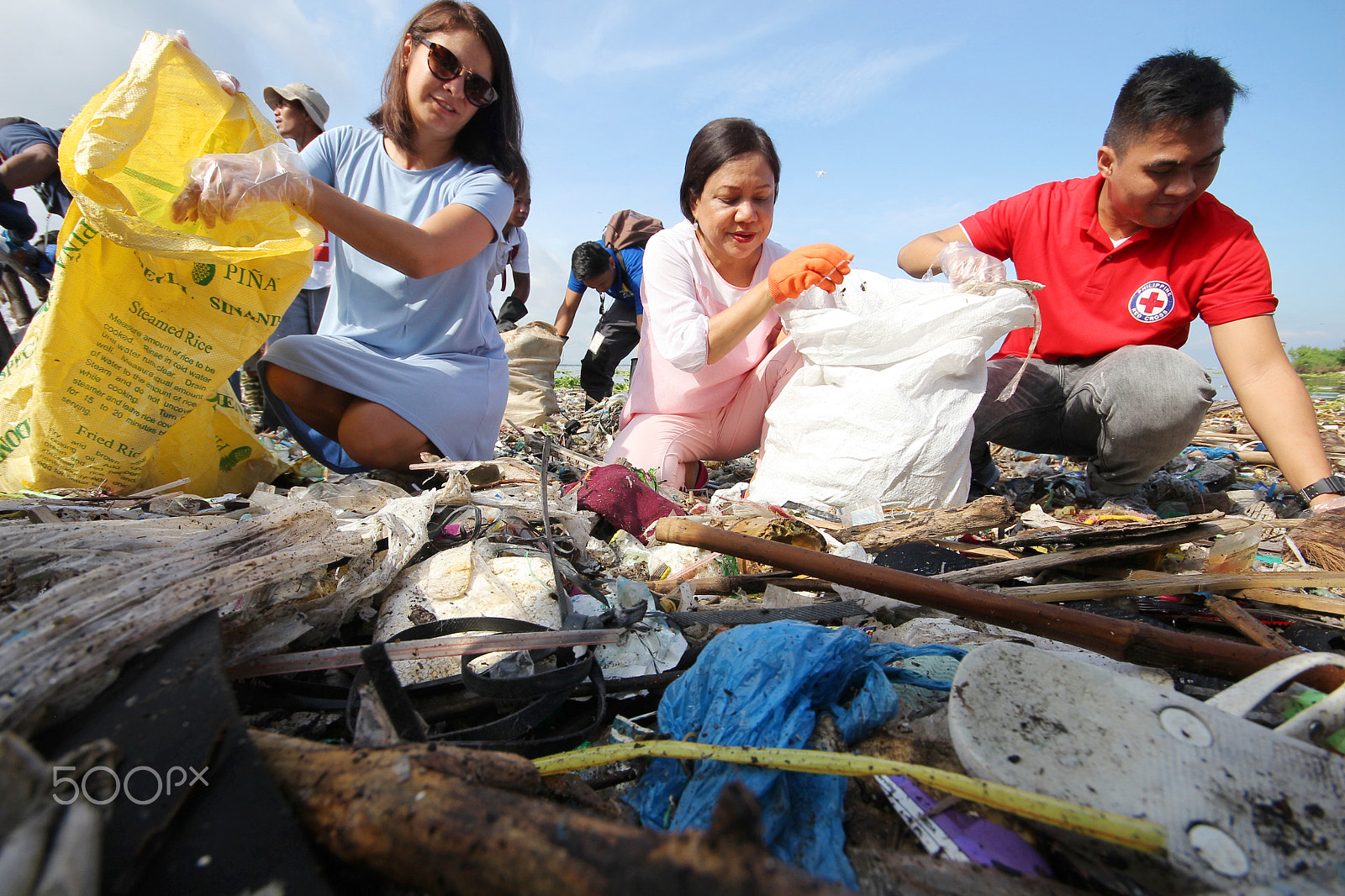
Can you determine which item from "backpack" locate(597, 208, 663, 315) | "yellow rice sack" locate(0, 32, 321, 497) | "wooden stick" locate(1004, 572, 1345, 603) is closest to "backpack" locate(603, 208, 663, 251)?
"backpack" locate(597, 208, 663, 315)

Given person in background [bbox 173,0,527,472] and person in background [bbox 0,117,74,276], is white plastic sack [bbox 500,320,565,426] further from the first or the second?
person in background [bbox 0,117,74,276]

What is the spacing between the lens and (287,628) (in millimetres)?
1001

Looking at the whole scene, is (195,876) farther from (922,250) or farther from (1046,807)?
(922,250)

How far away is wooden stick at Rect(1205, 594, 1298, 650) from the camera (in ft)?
3.91

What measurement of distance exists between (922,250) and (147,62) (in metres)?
3.21

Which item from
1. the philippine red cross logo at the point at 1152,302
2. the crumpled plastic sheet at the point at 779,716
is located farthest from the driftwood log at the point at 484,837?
the philippine red cross logo at the point at 1152,302

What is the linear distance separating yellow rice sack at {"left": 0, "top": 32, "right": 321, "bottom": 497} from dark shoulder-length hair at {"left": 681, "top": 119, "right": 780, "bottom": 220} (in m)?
1.79

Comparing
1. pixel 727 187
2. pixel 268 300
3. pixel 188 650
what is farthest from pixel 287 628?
pixel 727 187

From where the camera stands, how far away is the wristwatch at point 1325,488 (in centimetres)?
211

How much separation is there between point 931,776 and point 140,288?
2.29 m

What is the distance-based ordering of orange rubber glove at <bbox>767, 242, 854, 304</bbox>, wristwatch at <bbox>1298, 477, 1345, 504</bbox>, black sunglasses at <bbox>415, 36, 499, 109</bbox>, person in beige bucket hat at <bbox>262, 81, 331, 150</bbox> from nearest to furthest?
wristwatch at <bbox>1298, 477, 1345, 504</bbox> → black sunglasses at <bbox>415, 36, 499, 109</bbox> → orange rubber glove at <bbox>767, 242, 854, 304</bbox> → person in beige bucket hat at <bbox>262, 81, 331, 150</bbox>

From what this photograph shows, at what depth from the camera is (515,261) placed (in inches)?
192

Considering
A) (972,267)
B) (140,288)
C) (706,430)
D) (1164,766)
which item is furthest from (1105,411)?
(140,288)

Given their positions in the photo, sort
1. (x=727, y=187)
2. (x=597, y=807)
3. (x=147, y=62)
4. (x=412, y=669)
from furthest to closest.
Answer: (x=727, y=187), (x=147, y=62), (x=412, y=669), (x=597, y=807)
